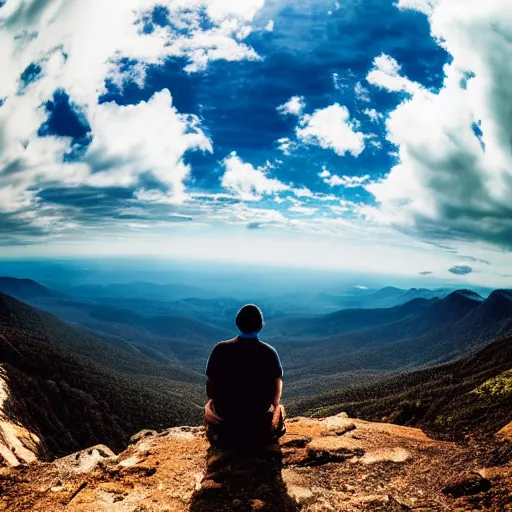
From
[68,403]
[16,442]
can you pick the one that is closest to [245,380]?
[16,442]

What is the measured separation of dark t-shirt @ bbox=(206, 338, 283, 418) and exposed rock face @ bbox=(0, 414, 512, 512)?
1440mm

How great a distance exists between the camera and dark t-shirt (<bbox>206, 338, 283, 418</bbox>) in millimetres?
9750

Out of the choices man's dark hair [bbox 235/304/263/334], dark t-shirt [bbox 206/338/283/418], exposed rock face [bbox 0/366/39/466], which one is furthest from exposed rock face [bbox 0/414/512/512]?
exposed rock face [bbox 0/366/39/466]

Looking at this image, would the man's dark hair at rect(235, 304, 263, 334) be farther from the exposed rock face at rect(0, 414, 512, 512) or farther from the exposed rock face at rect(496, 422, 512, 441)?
the exposed rock face at rect(496, 422, 512, 441)

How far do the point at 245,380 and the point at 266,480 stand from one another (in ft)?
7.72

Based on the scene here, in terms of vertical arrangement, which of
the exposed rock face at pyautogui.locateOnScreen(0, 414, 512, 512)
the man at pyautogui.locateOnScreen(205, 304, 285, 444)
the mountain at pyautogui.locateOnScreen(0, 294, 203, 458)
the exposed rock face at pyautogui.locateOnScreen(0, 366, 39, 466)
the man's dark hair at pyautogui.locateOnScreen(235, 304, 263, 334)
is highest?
the man's dark hair at pyautogui.locateOnScreen(235, 304, 263, 334)

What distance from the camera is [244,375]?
9.73 m

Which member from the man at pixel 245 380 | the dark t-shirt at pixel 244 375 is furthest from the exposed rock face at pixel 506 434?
the dark t-shirt at pixel 244 375

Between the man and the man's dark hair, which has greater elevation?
the man's dark hair

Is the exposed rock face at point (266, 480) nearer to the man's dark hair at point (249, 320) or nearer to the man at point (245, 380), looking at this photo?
the man at point (245, 380)

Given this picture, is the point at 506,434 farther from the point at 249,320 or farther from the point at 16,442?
the point at 16,442

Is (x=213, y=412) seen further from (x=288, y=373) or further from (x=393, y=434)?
(x=288, y=373)

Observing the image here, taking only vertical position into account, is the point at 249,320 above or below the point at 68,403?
above

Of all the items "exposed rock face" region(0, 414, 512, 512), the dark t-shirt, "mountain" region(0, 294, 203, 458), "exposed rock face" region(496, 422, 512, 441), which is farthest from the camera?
"mountain" region(0, 294, 203, 458)
